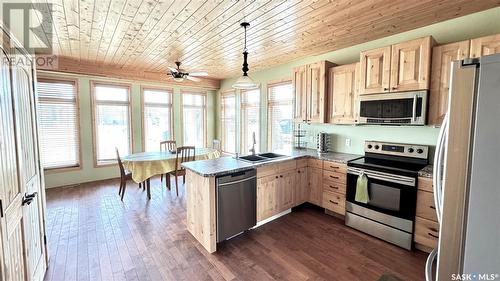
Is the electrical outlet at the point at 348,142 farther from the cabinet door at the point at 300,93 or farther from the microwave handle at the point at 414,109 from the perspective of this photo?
the microwave handle at the point at 414,109

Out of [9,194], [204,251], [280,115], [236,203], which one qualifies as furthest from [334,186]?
[9,194]

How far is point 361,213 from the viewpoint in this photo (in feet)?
9.86

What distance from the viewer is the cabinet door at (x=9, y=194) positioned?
132 cm

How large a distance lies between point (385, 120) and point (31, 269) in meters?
3.95

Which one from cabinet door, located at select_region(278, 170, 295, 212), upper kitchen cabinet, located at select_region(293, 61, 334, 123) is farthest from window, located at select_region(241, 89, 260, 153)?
cabinet door, located at select_region(278, 170, 295, 212)

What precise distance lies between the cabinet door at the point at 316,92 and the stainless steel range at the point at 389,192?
40.2 inches

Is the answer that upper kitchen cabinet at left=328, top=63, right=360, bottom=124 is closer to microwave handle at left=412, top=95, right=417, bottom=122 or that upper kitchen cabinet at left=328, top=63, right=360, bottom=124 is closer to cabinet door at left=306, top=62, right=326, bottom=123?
cabinet door at left=306, top=62, right=326, bottom=123

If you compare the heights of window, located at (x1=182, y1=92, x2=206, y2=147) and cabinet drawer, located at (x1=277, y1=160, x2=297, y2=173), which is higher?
window, located at (x1=182, y1=92, x2=206, y2=147)

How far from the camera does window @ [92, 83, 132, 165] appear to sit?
5312 mm

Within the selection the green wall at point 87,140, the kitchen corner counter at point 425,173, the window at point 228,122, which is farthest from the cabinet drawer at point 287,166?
the green wall at point 87,140

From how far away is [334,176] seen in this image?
3.35 m

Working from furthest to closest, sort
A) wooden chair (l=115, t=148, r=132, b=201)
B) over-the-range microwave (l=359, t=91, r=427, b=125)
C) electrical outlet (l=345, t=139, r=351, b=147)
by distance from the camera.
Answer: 1. wooden chair (l=115, t=148, r=132, b=201)
2. electrical outlet (l=345, t=139, r=351, b=147)
3. over-the-range microwave (l=359, t=91, r=427, b=125)

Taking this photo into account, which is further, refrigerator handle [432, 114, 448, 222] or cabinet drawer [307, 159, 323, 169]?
cabinet drawer [307, 159, 323, 169]

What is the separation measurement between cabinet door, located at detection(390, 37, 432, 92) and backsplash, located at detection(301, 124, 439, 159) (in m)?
0.64
